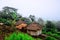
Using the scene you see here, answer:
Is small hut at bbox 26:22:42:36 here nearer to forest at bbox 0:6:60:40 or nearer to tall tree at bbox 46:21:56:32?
forest at bbox 0:6:60:40

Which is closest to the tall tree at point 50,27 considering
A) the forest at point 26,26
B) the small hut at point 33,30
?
the forest at point 26,26

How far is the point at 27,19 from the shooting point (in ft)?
16.3

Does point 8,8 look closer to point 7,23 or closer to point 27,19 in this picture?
point 27,19

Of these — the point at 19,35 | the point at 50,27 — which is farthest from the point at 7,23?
the point at 19,35

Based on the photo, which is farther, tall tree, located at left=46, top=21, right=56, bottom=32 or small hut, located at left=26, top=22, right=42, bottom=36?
tall tree, located at left=46, top=21, right=56, bottom=32

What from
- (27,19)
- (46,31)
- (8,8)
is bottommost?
(46,31)

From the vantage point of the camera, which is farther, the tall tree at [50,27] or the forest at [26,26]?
the tall tree at [50,27]

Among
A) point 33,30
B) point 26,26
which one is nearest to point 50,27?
point 26,26

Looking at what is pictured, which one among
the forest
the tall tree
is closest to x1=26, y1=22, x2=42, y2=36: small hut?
the forest

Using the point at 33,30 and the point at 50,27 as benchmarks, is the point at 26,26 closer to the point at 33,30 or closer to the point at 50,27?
the point at 33,30

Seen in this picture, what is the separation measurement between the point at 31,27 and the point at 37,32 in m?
0.18

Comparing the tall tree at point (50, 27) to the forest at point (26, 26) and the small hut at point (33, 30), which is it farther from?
the small hut at point (33, 30)

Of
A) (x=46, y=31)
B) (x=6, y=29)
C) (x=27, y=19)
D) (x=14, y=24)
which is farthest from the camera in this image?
(x=27, y=19)

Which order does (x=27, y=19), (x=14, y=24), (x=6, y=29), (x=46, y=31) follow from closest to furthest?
(x=6, y=29), (x=14, y=24), (x=46, y=31), (x=27, y=19)
